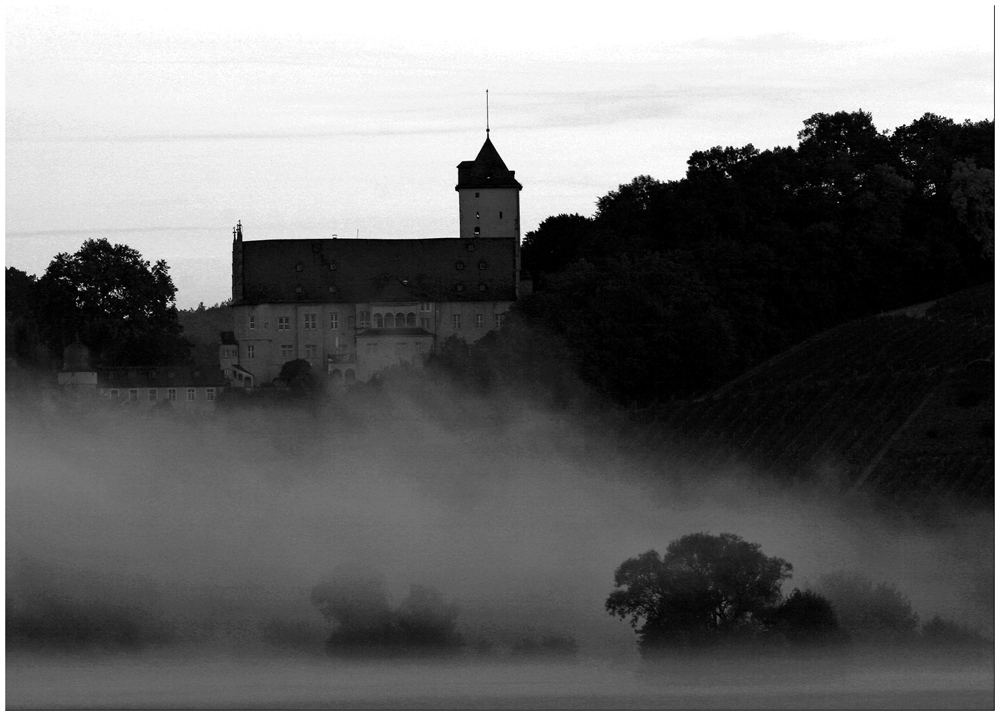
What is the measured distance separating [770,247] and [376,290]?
2070cm

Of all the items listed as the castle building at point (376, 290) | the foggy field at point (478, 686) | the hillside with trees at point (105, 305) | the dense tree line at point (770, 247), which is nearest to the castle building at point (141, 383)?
the hillside with trees at point (105, 305)

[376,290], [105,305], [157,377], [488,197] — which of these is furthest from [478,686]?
[488,197]

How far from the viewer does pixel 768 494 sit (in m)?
36.5

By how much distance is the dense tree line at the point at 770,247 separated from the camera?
54.6 metres

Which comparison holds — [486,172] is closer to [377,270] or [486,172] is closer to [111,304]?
[377,270]

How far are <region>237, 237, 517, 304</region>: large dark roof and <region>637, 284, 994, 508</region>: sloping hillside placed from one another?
71.9 ft

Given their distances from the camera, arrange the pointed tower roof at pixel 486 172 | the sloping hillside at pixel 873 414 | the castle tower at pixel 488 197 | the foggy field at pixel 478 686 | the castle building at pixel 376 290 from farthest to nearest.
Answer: the castle tower at pixel 488 197, the pointed tower roof at pixel 486 172, the castle building at pixel 376 290, the sloping hillside at pixel 873 414, the foggy field at pixel 478 686

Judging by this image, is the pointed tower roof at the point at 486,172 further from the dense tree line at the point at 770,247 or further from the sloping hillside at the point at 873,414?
the sloping hillside at the point at 873,414

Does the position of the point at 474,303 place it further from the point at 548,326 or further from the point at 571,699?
the point at 571,699

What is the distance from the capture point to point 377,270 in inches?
3081

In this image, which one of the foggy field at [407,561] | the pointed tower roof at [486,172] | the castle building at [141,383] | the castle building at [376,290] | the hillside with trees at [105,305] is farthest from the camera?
the pointed tower roof at [486,172]

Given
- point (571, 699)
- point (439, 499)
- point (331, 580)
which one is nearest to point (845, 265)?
point (439, 499)

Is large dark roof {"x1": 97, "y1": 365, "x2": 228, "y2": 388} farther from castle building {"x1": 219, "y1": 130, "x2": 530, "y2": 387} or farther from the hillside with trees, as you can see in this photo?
castle building {"x1": 219, "y1": 130, "x2": 530, "y2": 387}

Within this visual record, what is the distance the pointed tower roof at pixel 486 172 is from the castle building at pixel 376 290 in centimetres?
4
